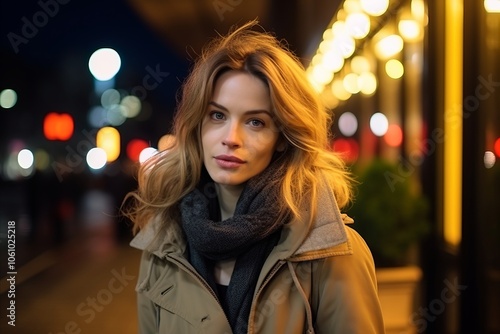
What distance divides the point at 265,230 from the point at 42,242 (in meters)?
12.6

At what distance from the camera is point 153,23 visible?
13539 millimetres

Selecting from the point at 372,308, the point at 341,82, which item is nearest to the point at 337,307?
the point at 372,308

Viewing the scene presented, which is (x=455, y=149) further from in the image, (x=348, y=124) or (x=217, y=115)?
(x=348, y=124)

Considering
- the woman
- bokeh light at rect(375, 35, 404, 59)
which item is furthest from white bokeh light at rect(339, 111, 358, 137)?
the woman

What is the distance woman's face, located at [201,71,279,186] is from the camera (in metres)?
2.21

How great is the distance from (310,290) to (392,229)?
4.82 metres

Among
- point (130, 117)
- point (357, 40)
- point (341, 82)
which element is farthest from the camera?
point (130, 117)

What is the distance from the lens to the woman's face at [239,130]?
86.8 inches

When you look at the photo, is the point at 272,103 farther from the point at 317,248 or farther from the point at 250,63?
the point at 317,248

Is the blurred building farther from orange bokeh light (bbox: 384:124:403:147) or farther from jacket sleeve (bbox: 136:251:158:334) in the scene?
jacket sleeve (bbox: 136:251:158:334)

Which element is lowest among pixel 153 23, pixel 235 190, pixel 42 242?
pixel 42 242
